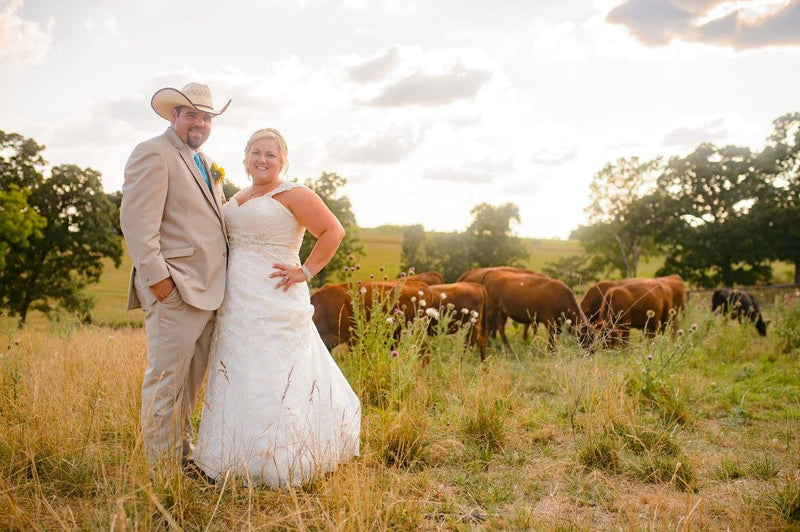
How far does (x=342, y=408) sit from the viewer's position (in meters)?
4.25

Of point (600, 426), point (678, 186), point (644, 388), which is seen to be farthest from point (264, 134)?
point (678, 186)

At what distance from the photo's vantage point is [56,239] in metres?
28.2

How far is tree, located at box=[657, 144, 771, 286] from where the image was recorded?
110ft

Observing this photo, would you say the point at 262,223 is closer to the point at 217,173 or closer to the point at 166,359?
the point at 217,173

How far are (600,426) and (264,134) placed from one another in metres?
3.53

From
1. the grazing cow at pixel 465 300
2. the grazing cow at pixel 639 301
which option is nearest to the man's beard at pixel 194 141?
the grazing cow at pixel 465 300

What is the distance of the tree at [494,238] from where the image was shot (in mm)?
41162

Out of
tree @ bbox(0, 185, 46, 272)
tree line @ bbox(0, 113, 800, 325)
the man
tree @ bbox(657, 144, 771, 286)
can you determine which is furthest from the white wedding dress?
tree @ bbox(657, 144, 771, 286)

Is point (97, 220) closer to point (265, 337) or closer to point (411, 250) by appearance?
point (411, 250)

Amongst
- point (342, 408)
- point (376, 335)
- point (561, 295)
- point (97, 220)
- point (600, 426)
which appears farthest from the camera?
point (97, 220)

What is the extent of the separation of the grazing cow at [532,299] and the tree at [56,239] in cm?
2094

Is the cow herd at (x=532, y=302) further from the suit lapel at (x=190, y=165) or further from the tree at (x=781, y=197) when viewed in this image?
the tree at (x=781, y=197)

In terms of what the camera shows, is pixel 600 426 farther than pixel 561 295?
No

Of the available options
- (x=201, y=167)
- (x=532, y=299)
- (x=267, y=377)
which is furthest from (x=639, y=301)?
(x=201, y=167)
